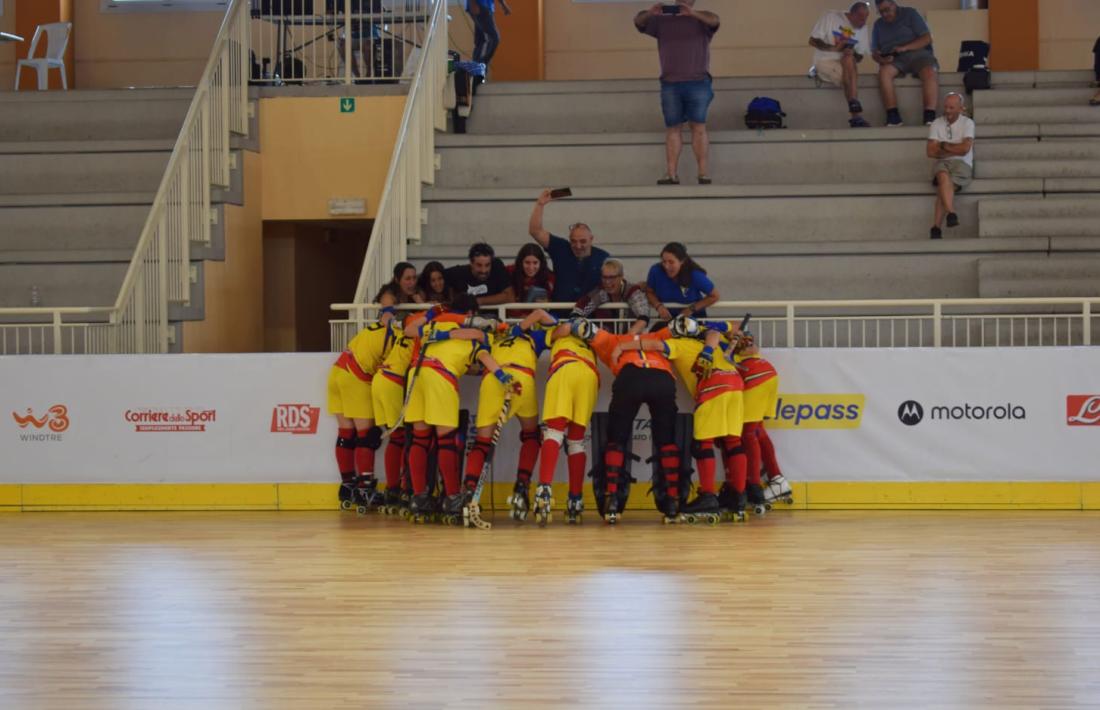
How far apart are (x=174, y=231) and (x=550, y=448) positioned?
5.07m

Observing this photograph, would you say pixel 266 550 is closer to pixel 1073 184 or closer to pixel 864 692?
pixel 864 692

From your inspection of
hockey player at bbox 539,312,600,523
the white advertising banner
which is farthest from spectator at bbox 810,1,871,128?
hockey player at bbox 539,312,600,523

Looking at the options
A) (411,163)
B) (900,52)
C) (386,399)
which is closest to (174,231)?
(411,163)

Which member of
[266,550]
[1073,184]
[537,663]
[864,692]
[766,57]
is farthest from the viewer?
[766,57]

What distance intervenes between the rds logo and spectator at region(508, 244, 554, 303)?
2087mm

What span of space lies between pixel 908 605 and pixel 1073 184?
29.0 feet

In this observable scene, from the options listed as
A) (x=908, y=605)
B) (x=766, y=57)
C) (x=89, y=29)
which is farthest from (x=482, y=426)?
(x=89, y=29)

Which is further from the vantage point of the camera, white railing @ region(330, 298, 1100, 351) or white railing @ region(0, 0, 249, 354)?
white railing @ region(0, 0, 249, 354)

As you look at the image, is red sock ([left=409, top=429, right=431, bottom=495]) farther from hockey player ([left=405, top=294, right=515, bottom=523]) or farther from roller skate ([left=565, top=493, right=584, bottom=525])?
roller skate ([left=565, top=493, right=584, bottom=525])

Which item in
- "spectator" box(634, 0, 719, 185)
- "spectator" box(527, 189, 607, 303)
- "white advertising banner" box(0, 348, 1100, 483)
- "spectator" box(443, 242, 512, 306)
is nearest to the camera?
"white advertising banner" box(0, 348, 1100, 483)

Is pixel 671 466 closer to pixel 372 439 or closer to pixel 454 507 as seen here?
pixel 454 507

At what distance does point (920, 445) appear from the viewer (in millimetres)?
11719

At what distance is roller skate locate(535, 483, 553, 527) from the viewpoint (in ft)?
35.9

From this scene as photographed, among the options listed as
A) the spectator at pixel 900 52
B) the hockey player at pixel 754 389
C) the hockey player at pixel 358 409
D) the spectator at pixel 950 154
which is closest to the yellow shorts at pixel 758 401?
the hockey player at pixel 754 389
